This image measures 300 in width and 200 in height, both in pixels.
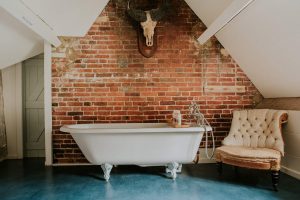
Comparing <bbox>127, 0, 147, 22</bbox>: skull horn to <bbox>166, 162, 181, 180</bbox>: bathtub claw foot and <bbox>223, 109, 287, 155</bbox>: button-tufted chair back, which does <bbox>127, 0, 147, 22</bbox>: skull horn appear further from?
<bbox>166, 162, 181, 180</bbox>: bathtub claw foot

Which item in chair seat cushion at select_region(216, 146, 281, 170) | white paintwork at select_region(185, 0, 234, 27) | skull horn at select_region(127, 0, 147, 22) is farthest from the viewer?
skull horn at select_region(127, 0, 147, 22)

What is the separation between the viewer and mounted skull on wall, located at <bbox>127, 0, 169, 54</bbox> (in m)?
3.65

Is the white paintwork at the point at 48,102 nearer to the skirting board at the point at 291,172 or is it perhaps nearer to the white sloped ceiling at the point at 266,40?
the white sloped ceiling at the point at 266,40

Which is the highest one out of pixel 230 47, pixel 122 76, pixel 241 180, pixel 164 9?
pixel 164 9

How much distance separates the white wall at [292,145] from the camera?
3154mm

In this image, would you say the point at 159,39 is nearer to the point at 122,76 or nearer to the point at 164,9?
the point at 164,9

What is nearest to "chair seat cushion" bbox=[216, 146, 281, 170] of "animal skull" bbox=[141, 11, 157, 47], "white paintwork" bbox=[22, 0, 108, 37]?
"animal skull" bbox=[141, 11, 157, 47]

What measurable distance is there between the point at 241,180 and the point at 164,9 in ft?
7.95

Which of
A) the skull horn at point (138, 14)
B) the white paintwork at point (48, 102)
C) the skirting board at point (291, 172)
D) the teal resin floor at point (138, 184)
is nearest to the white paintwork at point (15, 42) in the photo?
the white paintwork at point (48, 102)

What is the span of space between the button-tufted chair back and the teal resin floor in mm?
417

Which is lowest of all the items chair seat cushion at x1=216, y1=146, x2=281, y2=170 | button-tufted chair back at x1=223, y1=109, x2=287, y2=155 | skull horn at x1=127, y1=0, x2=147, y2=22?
chair seat cushion at x1=216, y1=146, x2=281, y2=170

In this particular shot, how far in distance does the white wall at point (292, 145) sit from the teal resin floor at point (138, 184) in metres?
0.13

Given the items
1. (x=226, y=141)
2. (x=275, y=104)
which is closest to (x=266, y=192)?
(x=226, y=141)

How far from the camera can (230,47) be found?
12.7 ft
